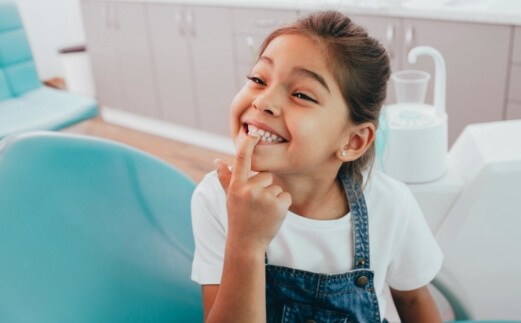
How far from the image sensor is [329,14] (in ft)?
2.99

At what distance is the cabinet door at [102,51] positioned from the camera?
390 cm

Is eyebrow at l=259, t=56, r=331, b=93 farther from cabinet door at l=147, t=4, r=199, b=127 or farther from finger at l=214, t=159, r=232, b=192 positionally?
cabinet door at l=147, t=4, r=199, b=127

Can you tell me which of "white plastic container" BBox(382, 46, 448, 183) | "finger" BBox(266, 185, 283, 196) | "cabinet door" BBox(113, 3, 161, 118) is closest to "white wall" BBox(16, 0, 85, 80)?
"cabinet door" BBox(113, 3, 161, 118)

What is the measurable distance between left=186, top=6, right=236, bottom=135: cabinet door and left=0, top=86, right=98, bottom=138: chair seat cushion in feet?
2.24

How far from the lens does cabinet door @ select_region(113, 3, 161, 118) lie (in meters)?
3.68

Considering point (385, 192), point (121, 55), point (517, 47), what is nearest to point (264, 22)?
point (517, 47)

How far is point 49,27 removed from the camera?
5.38m

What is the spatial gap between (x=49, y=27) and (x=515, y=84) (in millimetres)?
4362

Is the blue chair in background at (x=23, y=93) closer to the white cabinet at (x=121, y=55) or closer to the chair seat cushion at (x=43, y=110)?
the chair seat cushion at (x=43, y=110)

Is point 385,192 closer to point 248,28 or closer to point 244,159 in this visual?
point 244,159

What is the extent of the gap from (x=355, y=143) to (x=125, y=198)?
37 cm

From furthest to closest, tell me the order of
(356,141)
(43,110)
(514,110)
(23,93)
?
(23,93), (43,110), (514,110), (356,141)

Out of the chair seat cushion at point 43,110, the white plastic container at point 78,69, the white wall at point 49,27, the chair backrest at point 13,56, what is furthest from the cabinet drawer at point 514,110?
the white wall at point 49,27

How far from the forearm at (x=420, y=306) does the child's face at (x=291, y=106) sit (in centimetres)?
31
